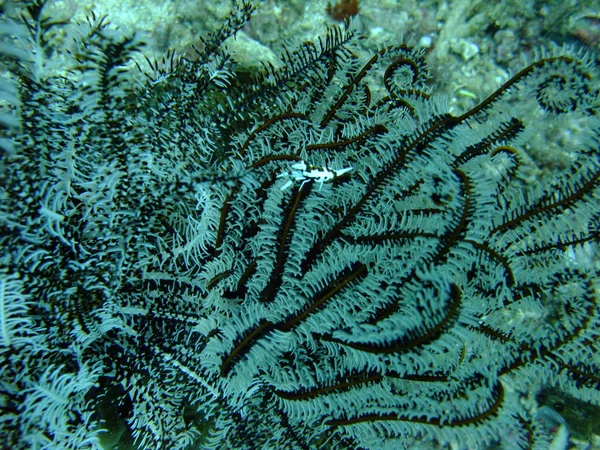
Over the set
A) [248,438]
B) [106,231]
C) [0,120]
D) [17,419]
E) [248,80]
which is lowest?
[248,438]

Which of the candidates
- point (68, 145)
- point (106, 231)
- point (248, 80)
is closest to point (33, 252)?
point (106, 231)

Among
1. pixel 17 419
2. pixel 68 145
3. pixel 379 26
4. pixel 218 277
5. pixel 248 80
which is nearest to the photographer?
pixel 17 419

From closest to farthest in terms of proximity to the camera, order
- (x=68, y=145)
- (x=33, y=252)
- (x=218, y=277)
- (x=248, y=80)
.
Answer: (x=33, y=252), (x=68, y=145), (x=218, y=277), (x=248, y=80)

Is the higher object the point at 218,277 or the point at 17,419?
the point at 218,277

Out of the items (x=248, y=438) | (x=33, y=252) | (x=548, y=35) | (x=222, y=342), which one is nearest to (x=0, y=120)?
(x=33, y=252)

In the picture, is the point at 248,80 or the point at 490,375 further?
the point at 248,80

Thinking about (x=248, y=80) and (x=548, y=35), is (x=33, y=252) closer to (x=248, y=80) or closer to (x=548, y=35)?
(x=248, y=80)
